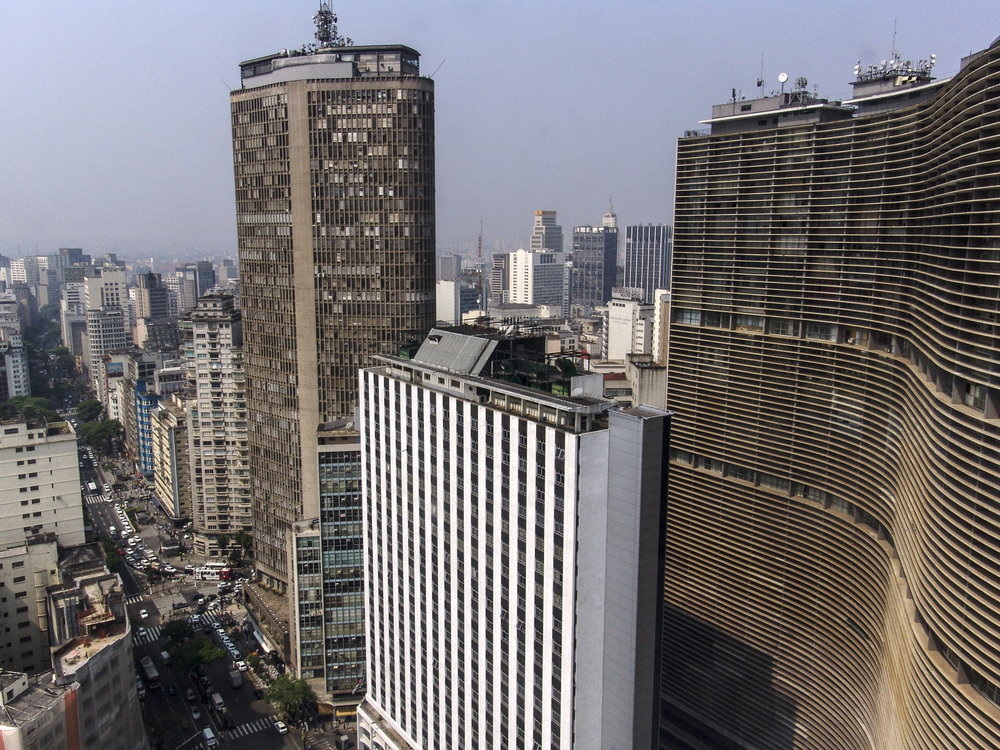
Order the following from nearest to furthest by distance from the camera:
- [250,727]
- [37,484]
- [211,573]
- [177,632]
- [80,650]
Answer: [80,650]
[250,727]
[37,484]
[177,632]
[211,573]

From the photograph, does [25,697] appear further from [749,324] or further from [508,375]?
[749,324]

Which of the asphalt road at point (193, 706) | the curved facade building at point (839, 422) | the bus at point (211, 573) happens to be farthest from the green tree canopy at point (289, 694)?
the bus at point (211, 573)

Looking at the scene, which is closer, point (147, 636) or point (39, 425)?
point (39, 425)

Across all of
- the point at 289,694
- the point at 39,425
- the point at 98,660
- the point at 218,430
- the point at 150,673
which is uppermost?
the point at 39,425

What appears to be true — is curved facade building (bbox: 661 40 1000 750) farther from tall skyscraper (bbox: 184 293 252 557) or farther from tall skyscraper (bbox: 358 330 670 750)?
tall skyscraper (bbox: 184 293 252 557)

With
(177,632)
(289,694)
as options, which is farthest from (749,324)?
(177,632)

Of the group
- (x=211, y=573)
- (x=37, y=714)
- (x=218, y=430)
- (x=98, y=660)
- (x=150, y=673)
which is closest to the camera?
(x=37, y=714)

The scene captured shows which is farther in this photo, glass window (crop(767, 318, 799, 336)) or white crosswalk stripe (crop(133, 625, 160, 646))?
white crosswalk stripe (crop(133, 625, 160, 646))

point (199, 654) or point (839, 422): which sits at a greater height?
point (839, 422)

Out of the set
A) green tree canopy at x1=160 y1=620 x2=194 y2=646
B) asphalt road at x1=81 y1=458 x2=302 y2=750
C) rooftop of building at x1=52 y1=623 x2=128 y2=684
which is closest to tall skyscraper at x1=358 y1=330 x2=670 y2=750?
rooftop of building at x1=52 y1=623 x2=128 y2=684
